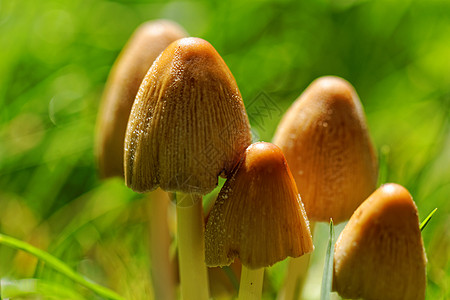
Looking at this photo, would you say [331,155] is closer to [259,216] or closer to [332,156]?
[332,156]

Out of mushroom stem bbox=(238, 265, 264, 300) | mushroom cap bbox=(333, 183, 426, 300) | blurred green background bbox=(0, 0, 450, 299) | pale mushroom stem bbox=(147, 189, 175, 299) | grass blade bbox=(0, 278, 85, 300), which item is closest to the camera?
mushroom cap bbox=(333, 183, 426, 300)

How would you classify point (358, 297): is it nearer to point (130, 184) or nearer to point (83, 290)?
point (130, 184)

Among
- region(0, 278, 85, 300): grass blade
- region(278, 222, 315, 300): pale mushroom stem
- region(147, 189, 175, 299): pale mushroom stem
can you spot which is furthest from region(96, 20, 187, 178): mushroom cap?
region(278, 222, 315, 300): pale mushroom stem

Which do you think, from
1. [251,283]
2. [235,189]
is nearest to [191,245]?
[251,283]

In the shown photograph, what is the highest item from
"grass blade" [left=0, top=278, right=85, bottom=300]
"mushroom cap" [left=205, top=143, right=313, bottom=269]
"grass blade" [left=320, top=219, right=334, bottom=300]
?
"mushroom cap" [left=205, top=143, right=313, bottom=269]

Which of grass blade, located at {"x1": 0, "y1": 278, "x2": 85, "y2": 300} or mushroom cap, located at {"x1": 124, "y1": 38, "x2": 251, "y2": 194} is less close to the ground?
mushroom cap, located at {"x1": 124, "y1": 38, "x2": 251, "y2": 194}

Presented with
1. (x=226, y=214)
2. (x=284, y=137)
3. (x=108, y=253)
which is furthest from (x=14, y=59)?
(x=226, y=214)

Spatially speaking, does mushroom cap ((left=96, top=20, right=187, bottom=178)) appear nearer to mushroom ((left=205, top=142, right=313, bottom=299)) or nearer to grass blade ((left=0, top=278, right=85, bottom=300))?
grass blade ((left=0, top=278, right=85, bottom=300))
